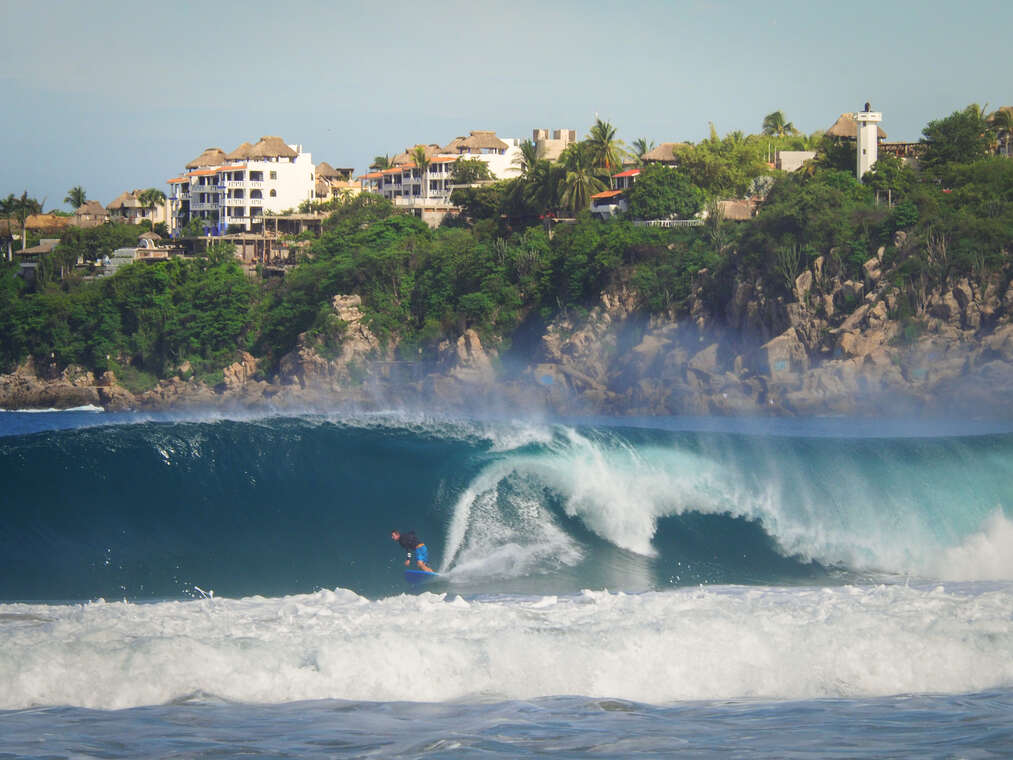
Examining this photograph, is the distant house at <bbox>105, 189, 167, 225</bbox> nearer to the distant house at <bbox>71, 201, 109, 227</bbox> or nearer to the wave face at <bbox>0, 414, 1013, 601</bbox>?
the distant house at <bbox>71, 201, 109, 227</bbox>

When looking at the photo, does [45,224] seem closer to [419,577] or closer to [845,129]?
[845,129]

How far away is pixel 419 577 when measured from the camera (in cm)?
1605

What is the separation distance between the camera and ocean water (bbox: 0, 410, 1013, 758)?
32.8 ft

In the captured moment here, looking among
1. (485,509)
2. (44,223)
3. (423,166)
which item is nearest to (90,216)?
(44,223)

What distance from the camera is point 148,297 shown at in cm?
7619

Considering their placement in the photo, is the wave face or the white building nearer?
the wave face

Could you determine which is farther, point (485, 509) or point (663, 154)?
point (663, 154)

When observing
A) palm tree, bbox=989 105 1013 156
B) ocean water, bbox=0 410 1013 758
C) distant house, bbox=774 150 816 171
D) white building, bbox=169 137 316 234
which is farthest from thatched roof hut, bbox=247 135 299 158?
ocean water, bbox=0 410 1013 758

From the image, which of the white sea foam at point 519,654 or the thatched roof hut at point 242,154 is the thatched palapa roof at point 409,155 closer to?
the thatched roof hut at point 242,154

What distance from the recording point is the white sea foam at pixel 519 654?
36.3 ft

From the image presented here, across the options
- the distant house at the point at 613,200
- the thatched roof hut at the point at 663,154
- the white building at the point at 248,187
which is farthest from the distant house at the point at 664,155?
the white building at the point at 248,187

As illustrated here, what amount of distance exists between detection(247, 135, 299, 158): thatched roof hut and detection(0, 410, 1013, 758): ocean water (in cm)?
8167

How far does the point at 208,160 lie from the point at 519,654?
4033 inches

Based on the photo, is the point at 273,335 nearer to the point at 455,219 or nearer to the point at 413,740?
the point at 455,219
